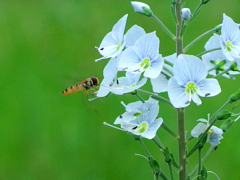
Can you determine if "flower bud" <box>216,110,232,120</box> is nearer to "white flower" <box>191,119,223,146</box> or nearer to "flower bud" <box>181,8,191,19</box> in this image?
"white flower" <box>191,119,223,146</box>

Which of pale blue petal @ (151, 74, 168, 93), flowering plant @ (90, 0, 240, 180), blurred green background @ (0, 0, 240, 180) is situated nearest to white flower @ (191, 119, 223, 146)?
flowering plant @ (90, 0, 240, 180)

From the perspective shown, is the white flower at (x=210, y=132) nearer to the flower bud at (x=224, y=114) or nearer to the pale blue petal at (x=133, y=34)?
the flower bud at (x=224, y=114)

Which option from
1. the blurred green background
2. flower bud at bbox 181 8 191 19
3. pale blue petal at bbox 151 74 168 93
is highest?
flower bud at bbox 181 8 191 19

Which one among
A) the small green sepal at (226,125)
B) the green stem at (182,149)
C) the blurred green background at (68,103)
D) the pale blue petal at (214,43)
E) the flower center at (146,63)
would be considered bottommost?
the blurred green background at (68,103)

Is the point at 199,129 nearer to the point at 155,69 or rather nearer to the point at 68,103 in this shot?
the point at 155,69

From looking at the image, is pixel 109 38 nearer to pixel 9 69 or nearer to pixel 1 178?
pixel 1 178

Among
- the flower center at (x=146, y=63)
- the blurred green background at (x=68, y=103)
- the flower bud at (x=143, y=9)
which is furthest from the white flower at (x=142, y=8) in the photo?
the blurred green background at (x=68, y=103)
